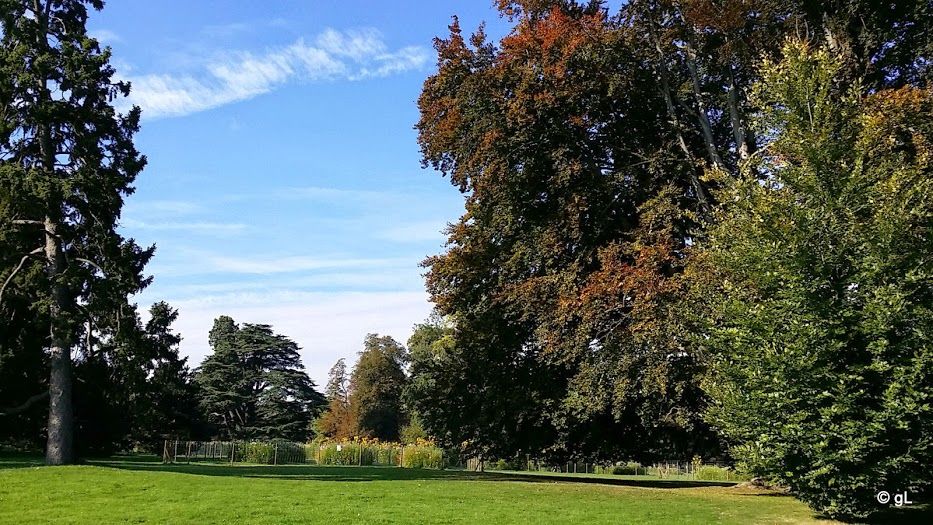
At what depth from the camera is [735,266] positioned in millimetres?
14227

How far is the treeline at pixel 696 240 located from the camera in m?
12.5

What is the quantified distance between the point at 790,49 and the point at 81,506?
1695 centimetres

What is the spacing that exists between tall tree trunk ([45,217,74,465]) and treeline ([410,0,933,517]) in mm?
13068

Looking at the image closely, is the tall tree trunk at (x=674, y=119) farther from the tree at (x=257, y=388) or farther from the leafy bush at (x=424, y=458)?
the tree at (x=257, y=388)

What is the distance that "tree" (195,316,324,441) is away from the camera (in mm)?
65938

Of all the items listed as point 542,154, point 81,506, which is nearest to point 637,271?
point 542,154

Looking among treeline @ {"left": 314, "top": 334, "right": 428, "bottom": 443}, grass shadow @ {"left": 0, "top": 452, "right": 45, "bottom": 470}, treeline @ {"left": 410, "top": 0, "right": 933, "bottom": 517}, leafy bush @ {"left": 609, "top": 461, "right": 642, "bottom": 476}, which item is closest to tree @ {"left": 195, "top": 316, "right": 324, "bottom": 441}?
treeline @ {"left": 314, "top": 334, "right": 428, "bottom": 443}

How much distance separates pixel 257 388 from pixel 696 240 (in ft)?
193

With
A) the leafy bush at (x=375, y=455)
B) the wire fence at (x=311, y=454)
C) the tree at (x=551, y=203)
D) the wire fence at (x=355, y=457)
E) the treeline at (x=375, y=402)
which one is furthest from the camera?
the treeline at (x=375, y=402)

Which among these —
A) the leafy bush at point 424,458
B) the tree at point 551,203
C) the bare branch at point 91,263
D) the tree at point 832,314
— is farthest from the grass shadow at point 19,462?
the leafy bush at point 424,458

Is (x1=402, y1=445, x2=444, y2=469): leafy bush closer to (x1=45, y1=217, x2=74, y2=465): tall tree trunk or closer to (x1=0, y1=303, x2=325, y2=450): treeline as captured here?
(x1=0, y1=303, x2=325, y2=450): treeline

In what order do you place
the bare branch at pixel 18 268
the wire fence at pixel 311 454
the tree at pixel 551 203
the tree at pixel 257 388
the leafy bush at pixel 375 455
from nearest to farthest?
the tree at pixel 551 203, the bare branch at pixel 18 268, the wire fence at pixel 311 454, the leafy bush at pixel 375 455, the tree at pixel 257 388

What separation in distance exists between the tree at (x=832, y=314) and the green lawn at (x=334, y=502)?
203cm

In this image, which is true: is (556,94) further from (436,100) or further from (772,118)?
(772,118)
